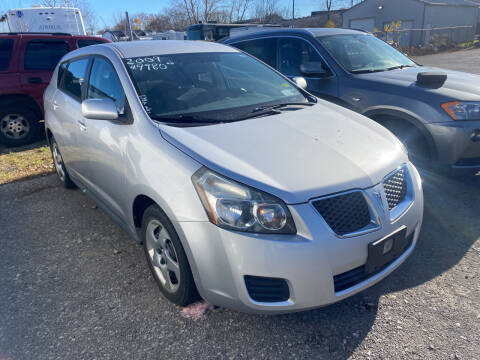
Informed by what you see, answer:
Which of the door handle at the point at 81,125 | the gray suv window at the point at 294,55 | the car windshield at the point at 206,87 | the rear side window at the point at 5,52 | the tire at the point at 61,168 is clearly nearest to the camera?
the car windshield at the point at 206,87

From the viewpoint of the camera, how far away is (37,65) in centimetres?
702

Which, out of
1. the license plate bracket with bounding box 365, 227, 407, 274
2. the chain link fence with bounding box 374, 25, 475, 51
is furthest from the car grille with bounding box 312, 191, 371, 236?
the chain link fence with bounding box 374, 25, 475, 51

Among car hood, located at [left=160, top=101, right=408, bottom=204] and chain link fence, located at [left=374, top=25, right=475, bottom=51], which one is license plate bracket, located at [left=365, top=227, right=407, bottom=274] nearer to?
car hood, located at [left=160, top=101, right=408, bottom=204]

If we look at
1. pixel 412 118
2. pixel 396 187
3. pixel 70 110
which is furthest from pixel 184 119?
pixel 412 118

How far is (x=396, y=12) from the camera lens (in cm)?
3347

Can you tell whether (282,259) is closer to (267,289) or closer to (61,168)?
(267,289)

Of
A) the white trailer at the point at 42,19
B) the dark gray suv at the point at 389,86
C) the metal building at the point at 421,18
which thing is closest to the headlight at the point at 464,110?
the dark gray suv at the point at 389,86

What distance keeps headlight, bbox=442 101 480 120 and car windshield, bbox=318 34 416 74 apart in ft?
4.13

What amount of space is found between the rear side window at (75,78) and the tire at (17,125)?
3.17 m

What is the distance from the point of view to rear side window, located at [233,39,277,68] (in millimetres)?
5546

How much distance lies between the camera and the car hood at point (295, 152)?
2.07m

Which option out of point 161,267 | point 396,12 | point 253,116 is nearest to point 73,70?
point 253,116

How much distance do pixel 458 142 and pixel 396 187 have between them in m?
1.67

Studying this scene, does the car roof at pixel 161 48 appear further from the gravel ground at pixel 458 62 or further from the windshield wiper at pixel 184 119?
the gravel ground at pixel 458 62
